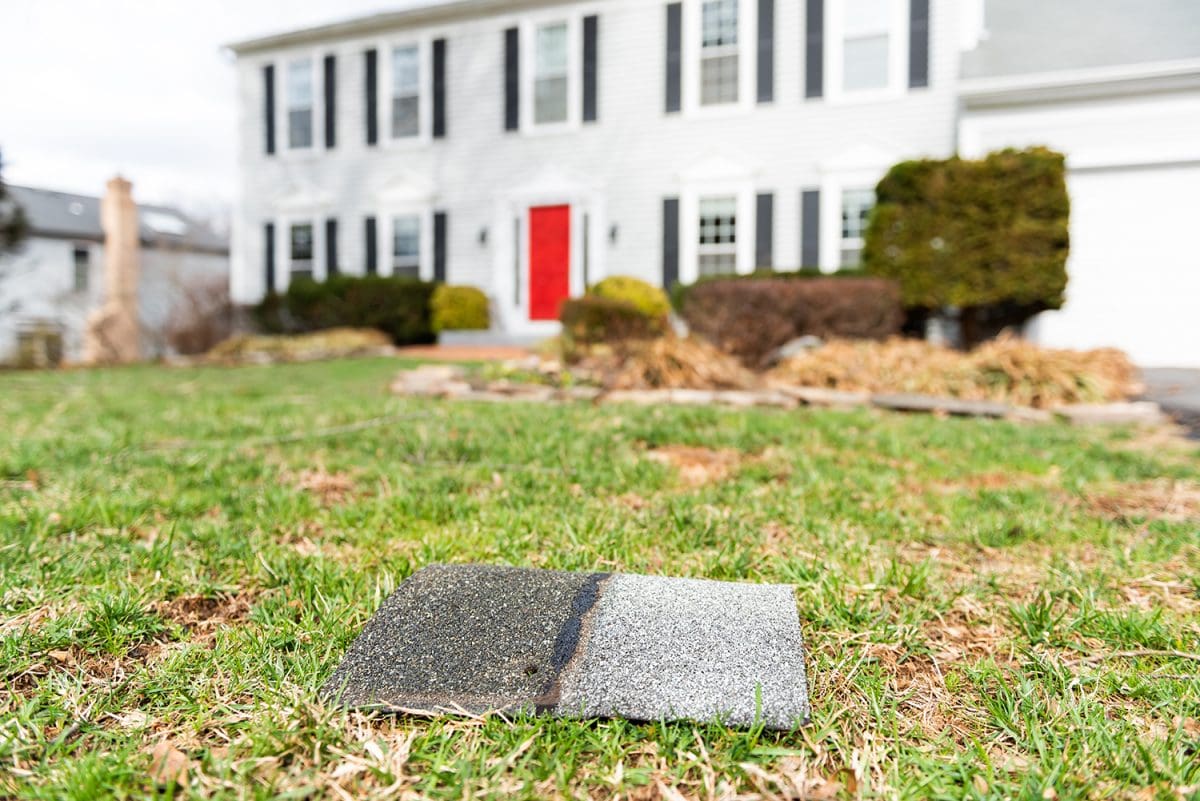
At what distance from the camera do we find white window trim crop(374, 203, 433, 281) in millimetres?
13195

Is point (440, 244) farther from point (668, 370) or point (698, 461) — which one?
point (698, 461)

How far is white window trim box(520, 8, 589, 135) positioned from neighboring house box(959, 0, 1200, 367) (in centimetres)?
595

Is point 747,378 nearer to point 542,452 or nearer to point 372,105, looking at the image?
point 542,452

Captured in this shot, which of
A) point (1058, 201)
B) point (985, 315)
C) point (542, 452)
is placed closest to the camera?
point (542, 452)

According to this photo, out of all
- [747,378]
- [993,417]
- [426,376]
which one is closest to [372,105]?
[426,376]

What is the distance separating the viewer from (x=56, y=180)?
24500mm

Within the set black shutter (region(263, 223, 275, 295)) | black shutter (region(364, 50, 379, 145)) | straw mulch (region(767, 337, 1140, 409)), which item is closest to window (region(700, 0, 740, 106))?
black shutter (region(364, 50, 379, 145))

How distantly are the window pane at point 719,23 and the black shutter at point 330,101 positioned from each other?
22.9ft

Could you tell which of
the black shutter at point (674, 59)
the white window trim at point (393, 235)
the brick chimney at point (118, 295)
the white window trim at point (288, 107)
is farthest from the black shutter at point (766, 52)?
the brick chimney at point (118, 295)

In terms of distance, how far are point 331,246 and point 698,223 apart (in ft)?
23.2

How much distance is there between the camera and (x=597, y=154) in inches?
478

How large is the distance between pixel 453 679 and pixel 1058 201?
8.43m

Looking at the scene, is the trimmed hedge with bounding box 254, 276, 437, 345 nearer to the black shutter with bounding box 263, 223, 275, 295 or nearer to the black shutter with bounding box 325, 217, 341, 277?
the black shutter with bounding box 325, 217, 341, 277

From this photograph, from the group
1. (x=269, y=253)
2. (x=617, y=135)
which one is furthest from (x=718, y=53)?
(x=269, y=253)
